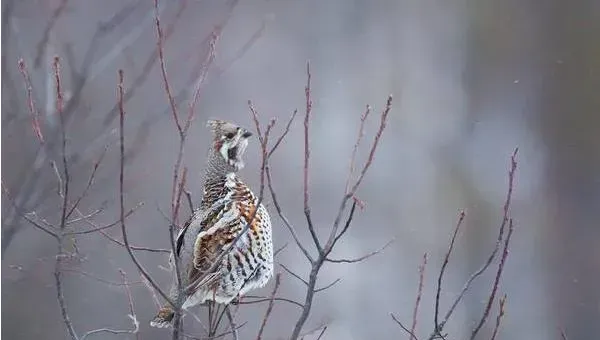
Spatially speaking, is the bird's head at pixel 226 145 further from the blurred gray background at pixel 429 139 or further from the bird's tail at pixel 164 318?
the blurred gray background at pixel 429 139

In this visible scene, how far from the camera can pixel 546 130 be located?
328 cm

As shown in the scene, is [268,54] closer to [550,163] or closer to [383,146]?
[383,146]

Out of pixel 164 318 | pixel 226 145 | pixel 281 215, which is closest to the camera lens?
pixel 281 215

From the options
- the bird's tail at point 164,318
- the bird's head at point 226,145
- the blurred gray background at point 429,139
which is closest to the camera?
the bird's tail at point 164,318

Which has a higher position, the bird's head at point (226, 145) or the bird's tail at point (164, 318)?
the bird's head at point (226, 145)

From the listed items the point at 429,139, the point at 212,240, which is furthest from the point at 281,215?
the point at 429,139

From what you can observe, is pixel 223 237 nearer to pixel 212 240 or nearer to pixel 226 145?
pixel 212 240

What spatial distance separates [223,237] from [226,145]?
14cm

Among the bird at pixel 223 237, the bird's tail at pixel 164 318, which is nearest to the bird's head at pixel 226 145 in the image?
the bird at pixel 223 237

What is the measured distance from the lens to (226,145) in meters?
1.47

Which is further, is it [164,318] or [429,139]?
[429,139]

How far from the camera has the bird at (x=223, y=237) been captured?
1356 mm

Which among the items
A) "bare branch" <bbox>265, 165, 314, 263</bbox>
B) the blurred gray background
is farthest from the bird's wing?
the blurred gray background

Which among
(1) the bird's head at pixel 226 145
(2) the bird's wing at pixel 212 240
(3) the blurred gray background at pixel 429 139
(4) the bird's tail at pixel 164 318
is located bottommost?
(4) the bird's tail at pixel 164 318
